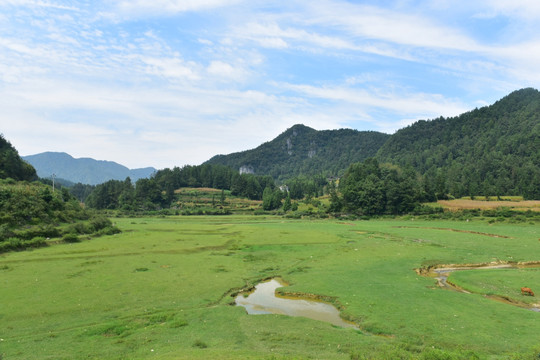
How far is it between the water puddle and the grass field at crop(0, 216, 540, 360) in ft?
2.64

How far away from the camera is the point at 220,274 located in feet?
93.2

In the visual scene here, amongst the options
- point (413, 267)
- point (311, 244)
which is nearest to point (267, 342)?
point (413, 267)

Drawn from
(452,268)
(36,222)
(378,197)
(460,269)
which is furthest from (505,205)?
(36,222)

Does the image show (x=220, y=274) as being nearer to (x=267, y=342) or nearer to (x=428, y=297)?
(x=267, y=342)

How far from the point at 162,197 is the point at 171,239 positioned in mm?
125785

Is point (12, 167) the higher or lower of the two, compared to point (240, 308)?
higher

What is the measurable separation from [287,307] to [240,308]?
3.40 metres

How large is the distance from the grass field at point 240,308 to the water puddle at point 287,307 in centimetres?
80

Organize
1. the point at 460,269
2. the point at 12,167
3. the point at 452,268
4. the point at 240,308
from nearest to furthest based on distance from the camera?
the point at 240,308 < the point at 460,269 < the point at 452,268 < the point at 12,167

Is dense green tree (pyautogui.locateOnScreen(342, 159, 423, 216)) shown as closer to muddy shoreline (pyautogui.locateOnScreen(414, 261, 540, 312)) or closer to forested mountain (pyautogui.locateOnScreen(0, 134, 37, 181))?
muddy shoreline (pyautogui.locateOnScreen(414, 261, 540, 312))

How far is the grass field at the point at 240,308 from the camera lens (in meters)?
13.8

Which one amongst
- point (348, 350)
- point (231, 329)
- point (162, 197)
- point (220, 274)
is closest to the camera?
point (348, 350)

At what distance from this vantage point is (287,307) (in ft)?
70.2

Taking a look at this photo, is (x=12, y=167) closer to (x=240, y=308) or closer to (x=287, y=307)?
(x=240, y=308)
